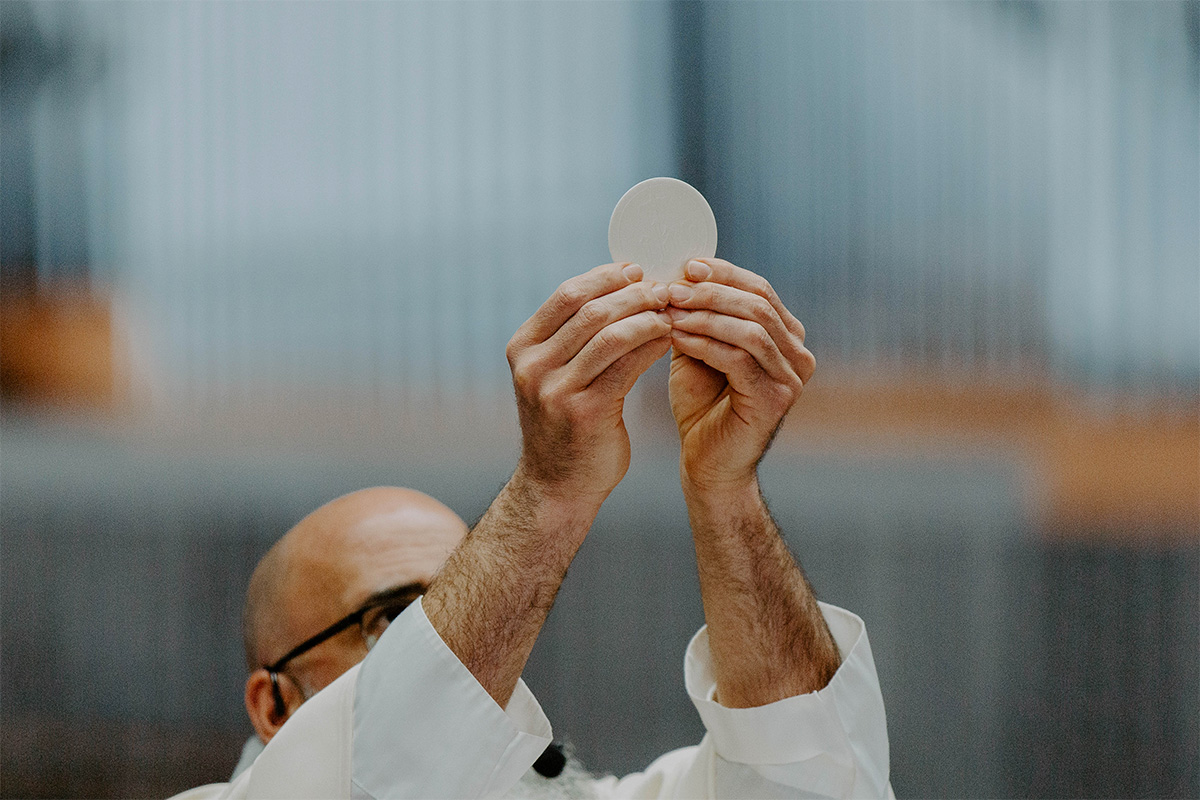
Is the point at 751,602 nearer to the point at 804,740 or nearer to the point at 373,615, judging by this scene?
the point at 804,740

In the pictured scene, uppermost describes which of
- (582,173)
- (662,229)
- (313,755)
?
(582,173)

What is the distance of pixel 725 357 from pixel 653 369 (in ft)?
3.95

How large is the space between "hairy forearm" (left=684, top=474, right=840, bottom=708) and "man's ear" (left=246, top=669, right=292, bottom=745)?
715mm

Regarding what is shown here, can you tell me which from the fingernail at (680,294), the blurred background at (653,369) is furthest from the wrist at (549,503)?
the blurred background at (653,369)

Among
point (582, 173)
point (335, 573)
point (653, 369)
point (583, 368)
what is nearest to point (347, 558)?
point (335, 573)

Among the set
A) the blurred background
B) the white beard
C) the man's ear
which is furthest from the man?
the blurred background

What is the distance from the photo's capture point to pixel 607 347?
32.1 inches

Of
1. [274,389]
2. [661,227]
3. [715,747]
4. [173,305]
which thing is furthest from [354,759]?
[173,305]

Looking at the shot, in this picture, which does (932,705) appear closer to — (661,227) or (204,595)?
(661,227)

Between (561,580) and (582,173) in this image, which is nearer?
(561,580)

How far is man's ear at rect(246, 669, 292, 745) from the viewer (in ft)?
4.41

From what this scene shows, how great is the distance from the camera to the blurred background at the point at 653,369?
2000 millimetres

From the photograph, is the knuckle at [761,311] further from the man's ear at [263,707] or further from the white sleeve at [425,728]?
the man's ear at [263,707]

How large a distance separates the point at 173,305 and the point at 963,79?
1.97m
